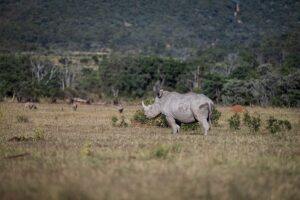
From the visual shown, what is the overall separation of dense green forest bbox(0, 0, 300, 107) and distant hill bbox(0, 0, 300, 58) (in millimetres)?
310

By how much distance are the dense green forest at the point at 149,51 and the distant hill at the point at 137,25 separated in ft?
1.02

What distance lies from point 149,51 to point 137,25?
4936cm

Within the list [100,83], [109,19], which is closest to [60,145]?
[100,83]

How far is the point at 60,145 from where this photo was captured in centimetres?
1489

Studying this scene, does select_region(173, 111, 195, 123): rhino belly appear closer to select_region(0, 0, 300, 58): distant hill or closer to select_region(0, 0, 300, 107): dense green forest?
select_region(0, 0, 300, 107): dense green forest

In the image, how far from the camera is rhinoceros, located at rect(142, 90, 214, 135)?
17984 mm

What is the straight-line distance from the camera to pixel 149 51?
13950 cm

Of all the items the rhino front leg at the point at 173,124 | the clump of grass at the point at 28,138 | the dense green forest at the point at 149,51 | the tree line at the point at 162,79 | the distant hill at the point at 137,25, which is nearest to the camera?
the clump of grass at the point at 28,138

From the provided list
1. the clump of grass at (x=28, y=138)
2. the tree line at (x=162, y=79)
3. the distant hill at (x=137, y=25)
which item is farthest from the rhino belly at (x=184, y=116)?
the distant hill at (x=137, y=25)

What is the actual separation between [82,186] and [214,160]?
3.72 metres

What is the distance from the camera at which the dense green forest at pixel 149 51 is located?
57.6m

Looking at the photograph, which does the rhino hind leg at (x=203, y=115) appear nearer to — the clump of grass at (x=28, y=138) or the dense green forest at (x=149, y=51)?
the clump of grass at (x=28, y=138)

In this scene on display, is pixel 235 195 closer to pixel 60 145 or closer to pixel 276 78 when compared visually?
pixel 60 145

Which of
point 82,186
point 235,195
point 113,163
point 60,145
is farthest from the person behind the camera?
point 60,145
